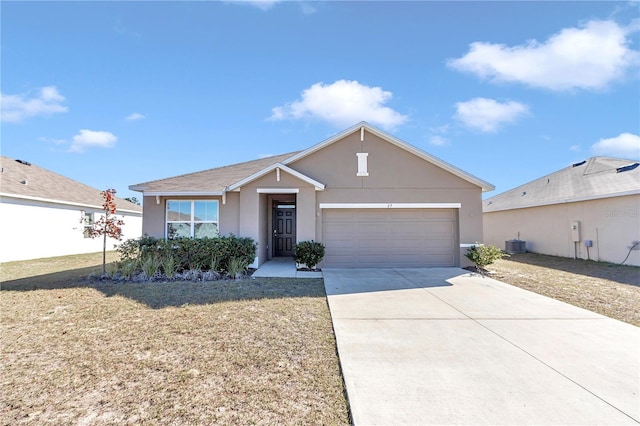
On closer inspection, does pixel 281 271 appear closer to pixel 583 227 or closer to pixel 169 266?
pixel 169 266

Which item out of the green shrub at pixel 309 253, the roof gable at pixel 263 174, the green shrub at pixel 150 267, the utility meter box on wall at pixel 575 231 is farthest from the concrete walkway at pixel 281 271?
the utility meter box on wall at pixel 575 231

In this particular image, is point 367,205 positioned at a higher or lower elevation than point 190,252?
higher

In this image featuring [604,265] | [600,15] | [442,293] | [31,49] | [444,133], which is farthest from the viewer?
[444,133]

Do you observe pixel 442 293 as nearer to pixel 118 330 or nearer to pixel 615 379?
pixel 615 379

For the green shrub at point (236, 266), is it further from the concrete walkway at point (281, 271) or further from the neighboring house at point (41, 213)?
the neighboring house at point (41, 213)

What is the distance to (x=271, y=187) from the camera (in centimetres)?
1118

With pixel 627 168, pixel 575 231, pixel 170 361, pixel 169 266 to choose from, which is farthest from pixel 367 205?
pixel 627 168

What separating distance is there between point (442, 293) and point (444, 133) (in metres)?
11.5

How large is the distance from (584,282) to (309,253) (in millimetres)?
8488

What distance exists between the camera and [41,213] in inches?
592

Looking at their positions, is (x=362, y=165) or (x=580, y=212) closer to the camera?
(x=362, y=165)

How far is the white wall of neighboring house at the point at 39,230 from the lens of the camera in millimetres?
13398

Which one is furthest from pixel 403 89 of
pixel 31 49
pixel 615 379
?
pixel 31 49

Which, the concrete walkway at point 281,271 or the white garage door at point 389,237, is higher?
the white garage door at point 389,237
